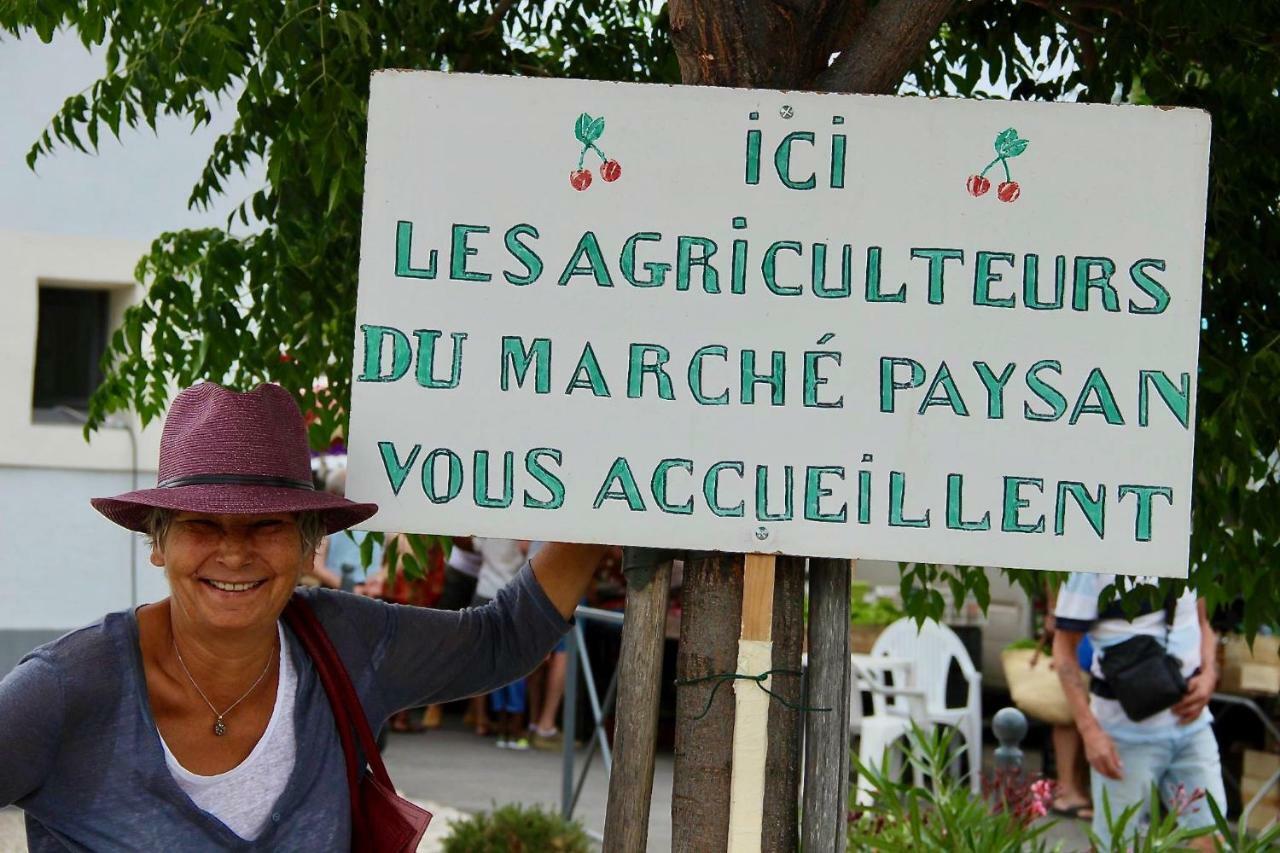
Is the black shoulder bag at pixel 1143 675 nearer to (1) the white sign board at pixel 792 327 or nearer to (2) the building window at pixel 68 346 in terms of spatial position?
(1) the white sign board at pixel 792 327

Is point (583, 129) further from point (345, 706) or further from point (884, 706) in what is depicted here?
point (884, 706)

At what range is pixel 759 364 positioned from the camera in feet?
9.23

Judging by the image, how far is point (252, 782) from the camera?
2.83 m

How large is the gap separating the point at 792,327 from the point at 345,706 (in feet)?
3.11

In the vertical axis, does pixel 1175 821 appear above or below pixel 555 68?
below

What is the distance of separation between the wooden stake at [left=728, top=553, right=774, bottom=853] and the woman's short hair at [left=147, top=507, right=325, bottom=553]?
703 millimetres

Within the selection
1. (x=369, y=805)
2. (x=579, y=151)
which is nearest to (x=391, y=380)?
(x=579, y=151)

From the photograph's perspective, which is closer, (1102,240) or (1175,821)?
(1102,240)

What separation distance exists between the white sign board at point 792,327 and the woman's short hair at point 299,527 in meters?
0.12

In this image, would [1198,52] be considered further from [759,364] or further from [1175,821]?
[1175,821]

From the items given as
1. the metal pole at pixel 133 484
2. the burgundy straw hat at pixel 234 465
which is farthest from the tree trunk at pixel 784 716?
the metal pole at pixel 133 484

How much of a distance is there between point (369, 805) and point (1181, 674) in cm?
415

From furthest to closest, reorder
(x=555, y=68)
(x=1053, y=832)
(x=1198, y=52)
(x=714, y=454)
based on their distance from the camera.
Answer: (x=1053, y=832) < (x=555, y=68) < (x=1198, y=52) < (x=714, y=454)

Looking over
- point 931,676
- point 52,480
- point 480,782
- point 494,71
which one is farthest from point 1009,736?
point 52,480
